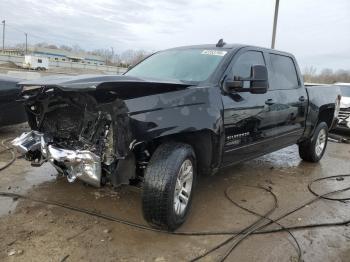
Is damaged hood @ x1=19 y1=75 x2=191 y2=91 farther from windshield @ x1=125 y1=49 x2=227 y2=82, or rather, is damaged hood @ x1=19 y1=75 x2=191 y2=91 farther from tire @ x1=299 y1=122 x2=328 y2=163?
tire @ x1=299 y1=122 x2=328 y2=163

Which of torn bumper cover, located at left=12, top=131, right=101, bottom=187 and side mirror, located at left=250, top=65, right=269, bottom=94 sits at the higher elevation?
side mirror, located at left=250, top=65, right=269, bottom=94

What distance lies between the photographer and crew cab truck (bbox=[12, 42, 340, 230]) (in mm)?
3537

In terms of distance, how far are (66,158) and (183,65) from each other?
192 centimetres

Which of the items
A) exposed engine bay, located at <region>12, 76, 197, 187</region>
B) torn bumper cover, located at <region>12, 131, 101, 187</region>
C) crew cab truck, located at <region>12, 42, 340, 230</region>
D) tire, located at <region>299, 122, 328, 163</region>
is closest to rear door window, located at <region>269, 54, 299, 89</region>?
crew cab truck, located at <region>12, 42, 340, 230</region>

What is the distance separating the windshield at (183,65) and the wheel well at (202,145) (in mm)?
690

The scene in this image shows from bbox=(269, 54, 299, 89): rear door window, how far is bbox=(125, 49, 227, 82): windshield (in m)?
1.14

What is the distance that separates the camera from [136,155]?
4012mm

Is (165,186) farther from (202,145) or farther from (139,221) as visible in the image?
(202,145)

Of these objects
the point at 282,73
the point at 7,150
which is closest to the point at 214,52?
the point at 282,73

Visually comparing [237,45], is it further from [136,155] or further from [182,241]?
[182,241]

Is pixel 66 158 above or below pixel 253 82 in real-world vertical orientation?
below

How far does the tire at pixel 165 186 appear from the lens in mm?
3564

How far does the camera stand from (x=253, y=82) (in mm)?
4496

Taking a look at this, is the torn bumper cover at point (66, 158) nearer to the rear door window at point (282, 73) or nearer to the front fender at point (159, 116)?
the front fender at point (159, 116)
